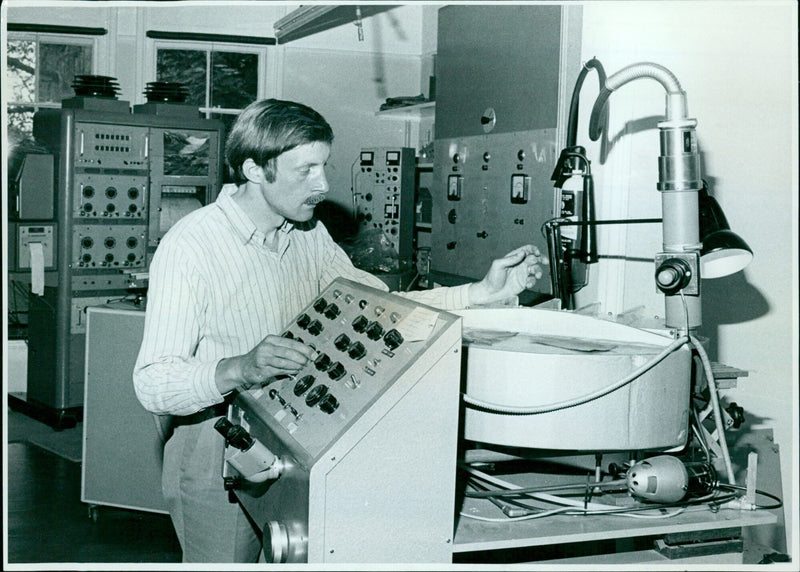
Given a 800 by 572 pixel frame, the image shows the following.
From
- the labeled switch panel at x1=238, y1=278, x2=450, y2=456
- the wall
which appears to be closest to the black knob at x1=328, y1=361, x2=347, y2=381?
the labeled switch panel at x1=238, y1=278, x2=450, y2=456

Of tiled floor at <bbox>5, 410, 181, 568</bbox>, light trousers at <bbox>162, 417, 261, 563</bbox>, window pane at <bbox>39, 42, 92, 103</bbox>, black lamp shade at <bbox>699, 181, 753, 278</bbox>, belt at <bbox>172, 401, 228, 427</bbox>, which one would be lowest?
tiled floor at <bbox>5, 410, 181, 568</bbox>

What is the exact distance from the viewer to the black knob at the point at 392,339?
4.58 ft

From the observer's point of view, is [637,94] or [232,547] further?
[637,94]

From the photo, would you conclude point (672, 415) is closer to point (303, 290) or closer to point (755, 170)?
point (303, 290)

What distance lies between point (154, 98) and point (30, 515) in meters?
2.76

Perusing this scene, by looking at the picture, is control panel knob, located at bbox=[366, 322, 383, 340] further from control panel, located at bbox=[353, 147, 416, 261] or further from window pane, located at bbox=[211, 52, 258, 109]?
window pane, located at bbox=[211, 52, 258, 109]

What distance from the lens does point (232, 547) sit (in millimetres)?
1927

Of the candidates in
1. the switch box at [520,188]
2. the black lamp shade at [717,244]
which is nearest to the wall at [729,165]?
the switch box at [520,188]

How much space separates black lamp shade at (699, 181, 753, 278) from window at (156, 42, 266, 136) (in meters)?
5.56

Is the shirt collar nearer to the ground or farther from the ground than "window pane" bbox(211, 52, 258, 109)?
nearer to the ground

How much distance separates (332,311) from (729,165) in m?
1.86

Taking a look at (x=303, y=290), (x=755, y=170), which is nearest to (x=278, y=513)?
(x=303, y=290)

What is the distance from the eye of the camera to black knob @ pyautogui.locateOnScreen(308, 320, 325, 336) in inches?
66.6

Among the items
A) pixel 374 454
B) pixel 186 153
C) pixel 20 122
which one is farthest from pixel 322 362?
pixel 20 122
